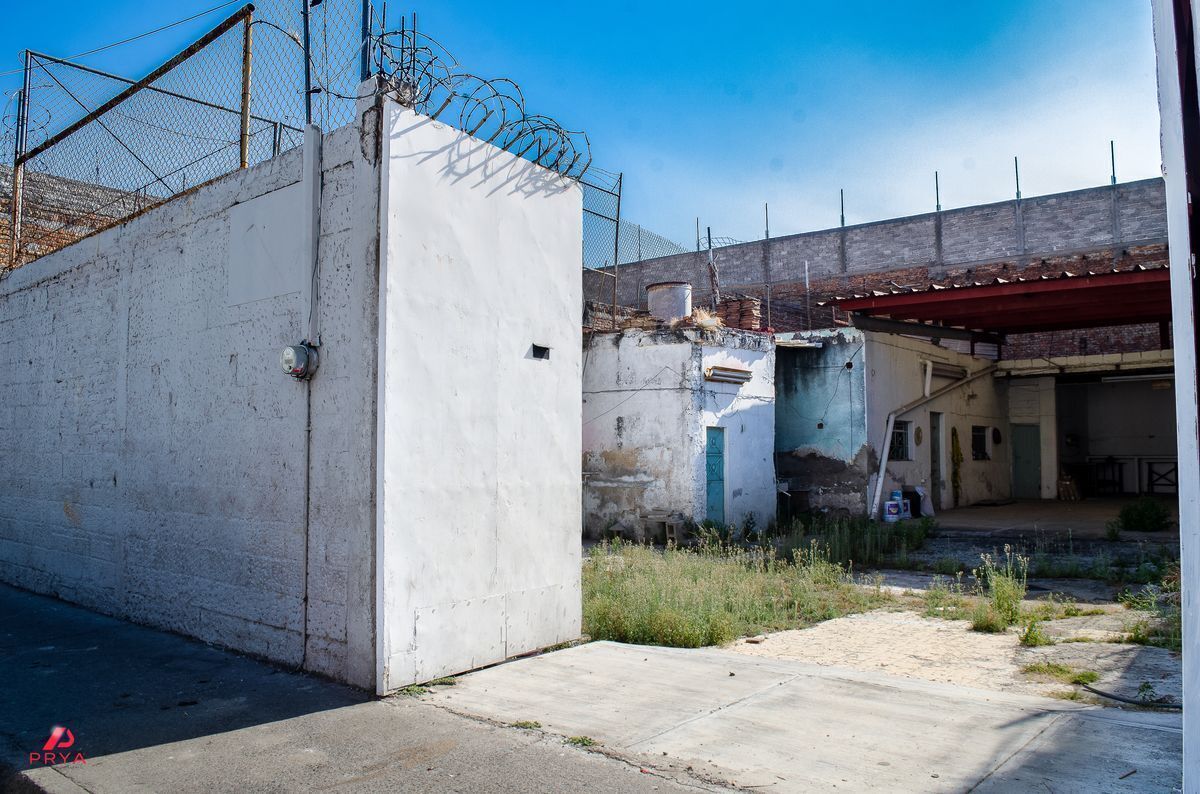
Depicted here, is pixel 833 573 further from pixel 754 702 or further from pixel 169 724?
pixel 169 724

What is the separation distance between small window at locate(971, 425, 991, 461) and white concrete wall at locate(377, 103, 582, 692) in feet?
56.3

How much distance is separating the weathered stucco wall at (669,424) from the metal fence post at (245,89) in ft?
28.9

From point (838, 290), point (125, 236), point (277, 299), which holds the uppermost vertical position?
point (838, 290)

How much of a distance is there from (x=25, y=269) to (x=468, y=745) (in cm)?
815

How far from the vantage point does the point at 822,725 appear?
14.9 feet

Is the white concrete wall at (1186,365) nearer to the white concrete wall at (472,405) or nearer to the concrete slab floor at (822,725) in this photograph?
the concrete slab floor at (822,725)

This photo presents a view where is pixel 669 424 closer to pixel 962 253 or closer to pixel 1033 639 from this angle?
pixel 1033 639

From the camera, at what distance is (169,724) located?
4.64 meters

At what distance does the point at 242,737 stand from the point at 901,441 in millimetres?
15645

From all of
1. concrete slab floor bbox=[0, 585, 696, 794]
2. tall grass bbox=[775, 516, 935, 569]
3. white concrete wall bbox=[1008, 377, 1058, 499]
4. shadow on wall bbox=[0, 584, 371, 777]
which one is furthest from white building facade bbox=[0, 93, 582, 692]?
white concrete wall bbox=[1008, 377, 1058, 499]

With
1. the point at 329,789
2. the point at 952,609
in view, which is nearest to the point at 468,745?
the point at 329,789

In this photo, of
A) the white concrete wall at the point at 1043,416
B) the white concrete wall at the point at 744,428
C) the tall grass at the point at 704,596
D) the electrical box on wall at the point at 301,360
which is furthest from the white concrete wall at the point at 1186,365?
the white concrete wall at the point at 1043,416

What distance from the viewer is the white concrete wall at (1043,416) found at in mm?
22453

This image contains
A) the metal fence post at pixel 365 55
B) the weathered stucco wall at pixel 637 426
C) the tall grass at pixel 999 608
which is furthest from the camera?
the weathered stucco wall at pixel 637 426
